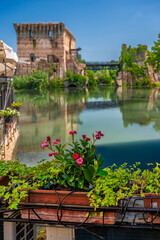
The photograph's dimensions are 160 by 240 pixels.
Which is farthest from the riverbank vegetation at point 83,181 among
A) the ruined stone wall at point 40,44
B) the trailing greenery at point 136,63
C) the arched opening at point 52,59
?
the trailing greenery at point 136,63

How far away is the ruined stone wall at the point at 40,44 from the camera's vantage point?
4750 centimetres

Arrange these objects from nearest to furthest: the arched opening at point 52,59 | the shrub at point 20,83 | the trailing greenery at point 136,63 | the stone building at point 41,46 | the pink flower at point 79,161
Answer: the pink flower at point 79,161, the shrub at point 20,83, the stone building at point 41,46, the arched opening at point 52,59, the trailing greenery at point 136,63

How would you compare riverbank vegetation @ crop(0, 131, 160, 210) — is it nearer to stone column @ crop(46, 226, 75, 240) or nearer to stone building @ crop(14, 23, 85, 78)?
stone column @ crop(46, 226, 75, 240)

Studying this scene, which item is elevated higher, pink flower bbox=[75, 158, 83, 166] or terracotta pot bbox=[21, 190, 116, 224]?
pink flower bbox=[75, 158, 83, 166]

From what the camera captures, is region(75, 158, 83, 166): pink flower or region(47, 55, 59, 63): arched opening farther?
region(47, 55, 59, 63): arched opening

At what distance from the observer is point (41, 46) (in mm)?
48062

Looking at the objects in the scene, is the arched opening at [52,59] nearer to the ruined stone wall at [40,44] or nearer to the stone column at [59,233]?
the ruined stone wall at [40,44]

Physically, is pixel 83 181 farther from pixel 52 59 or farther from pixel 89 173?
pixel 52 59

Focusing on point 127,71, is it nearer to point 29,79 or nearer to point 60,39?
point 60,39

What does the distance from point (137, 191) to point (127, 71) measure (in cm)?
5425

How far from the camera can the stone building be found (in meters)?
47.5

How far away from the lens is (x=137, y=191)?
1.81m

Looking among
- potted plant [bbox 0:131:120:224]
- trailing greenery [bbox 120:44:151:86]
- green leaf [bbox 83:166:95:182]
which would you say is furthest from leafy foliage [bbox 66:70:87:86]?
green leaf [bbox 83:166:95:182]

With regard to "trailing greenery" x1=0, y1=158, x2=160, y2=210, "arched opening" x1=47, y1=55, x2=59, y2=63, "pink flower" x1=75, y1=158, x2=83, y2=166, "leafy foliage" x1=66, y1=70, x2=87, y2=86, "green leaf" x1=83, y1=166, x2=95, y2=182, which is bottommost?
"trailing greenery" x1=0, y1=158, x2=160, y2=210
